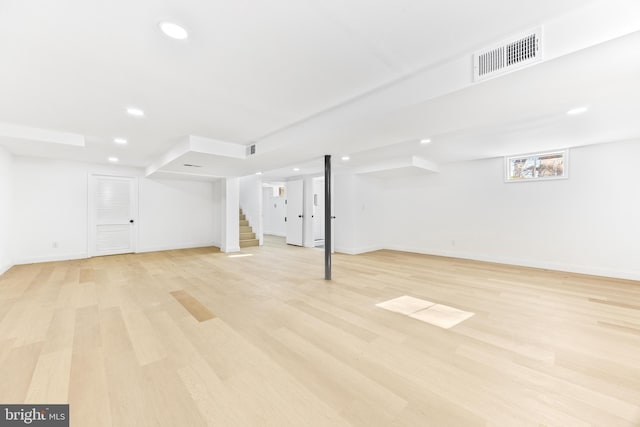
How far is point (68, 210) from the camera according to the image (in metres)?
6.02

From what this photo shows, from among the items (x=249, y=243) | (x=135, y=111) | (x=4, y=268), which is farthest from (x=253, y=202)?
(x=135, y=111)

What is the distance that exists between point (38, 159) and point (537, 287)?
10.2 metres

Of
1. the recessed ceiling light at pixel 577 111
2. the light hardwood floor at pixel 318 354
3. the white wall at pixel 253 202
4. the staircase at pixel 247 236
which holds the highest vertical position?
the recessed ceiling light at pixel 577 111

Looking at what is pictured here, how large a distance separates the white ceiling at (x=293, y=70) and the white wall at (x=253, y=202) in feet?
15.5

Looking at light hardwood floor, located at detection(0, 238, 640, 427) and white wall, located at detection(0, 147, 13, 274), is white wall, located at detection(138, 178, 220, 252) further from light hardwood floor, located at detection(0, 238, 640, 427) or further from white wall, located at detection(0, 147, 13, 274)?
light hardwood floor, located at detection(0, 238, 640, 427)

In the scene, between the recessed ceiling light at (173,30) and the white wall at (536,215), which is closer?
the recessed ceiling light at (173,30)

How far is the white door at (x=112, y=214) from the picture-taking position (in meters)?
6.40

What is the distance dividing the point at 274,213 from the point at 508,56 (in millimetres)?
10221

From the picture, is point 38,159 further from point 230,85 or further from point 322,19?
point 322,19

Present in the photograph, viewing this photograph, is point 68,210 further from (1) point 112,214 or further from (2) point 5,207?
(2) point 5,207

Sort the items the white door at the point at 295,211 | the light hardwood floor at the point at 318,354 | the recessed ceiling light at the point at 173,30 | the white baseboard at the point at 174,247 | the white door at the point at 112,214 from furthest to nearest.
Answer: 1. the white door at the point at 295,211
2. the white baseboard at the point at 174,247
3. the white door at the point at 112,214
4. the recessed ceiling light at the point at 173,30
5. the light hardwood floor at the point at 318,354

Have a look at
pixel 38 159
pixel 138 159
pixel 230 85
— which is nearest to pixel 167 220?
pixel 138 159

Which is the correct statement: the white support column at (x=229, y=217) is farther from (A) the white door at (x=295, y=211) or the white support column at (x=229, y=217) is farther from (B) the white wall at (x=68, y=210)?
(A) the white door at (x=295, y=211)

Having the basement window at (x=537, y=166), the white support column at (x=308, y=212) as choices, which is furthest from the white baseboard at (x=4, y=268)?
the basement window at (x=537, y=166)
